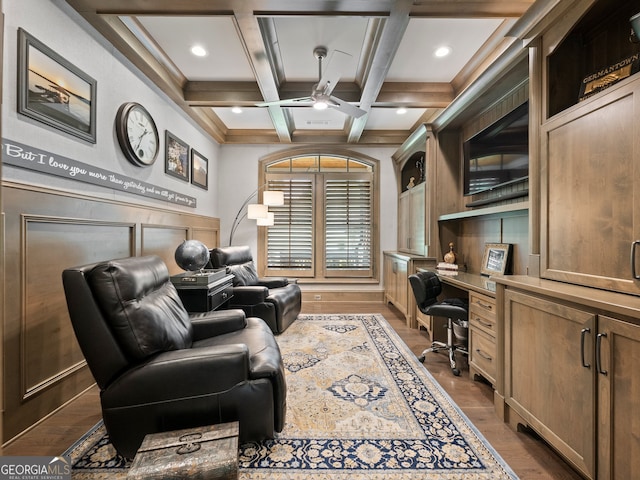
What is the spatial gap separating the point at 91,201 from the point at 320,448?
7.95 ft

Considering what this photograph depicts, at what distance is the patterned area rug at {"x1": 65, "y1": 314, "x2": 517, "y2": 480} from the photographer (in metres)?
1.62

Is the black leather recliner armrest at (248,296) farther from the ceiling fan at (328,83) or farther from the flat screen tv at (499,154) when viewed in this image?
the flat screen tv at (499,154)

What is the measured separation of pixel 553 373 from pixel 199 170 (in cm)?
461

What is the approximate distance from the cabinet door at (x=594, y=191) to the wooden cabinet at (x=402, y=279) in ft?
6.44

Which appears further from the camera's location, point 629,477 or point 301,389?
point 301,389

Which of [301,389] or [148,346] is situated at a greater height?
[148,346]

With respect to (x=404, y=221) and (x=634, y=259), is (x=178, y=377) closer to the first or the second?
(x=634, y=259)

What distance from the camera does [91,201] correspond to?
241 cm

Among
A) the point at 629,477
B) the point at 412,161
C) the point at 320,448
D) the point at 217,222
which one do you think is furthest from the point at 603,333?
the point at 217,222

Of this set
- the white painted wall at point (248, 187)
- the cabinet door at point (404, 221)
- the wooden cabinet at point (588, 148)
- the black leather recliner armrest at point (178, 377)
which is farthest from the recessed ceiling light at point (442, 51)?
the black leather recliner armrest at point (178, 377)

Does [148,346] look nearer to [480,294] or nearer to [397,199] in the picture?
[480,294]

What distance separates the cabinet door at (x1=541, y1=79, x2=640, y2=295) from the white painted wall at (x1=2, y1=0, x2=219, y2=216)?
3274mm

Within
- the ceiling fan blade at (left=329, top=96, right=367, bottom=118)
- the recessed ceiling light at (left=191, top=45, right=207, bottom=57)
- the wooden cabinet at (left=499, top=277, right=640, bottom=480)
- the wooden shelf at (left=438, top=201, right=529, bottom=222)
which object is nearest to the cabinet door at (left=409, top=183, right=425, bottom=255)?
the wooden shelf at (left=438, top=201, right=529, bottom=222)

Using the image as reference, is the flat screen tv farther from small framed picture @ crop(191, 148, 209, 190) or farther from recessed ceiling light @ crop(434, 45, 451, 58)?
small framed picture @ crop(191, 148, 209, 190)
